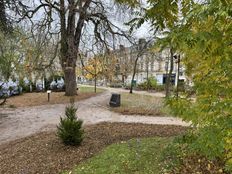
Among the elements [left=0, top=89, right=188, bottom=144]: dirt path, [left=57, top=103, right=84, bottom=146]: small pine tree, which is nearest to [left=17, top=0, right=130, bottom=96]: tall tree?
[left=0, top=89, right=188, bottom=144]: dirt path

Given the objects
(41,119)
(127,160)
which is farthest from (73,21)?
(127,160)

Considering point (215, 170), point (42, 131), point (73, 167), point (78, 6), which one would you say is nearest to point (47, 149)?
point (73, 167)

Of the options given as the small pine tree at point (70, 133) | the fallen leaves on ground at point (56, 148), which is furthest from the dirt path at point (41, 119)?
the small pine tree at point (70, 133)

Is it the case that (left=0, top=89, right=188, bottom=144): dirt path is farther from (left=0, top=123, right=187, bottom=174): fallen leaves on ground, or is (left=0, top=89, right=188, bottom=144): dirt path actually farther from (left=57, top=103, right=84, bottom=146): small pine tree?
(left=57, top=103, right=84, bottom=146): small pine tree

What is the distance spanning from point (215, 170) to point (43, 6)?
1908cm

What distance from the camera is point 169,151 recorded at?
7320 millimetres

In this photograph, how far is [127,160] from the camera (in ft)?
23.4

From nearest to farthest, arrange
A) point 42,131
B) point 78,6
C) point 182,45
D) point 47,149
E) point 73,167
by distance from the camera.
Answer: point 182,45 < point 73,167 < point 47,149 < point 42,131 < point 78,6

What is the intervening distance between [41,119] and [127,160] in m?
8.60

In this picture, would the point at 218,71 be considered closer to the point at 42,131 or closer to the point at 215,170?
the point at 215,170

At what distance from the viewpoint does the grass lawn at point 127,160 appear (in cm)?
660

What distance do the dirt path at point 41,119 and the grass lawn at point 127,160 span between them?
4443 mm

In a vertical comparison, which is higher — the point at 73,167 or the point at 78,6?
the point at 78,6

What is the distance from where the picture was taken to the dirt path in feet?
40.0
